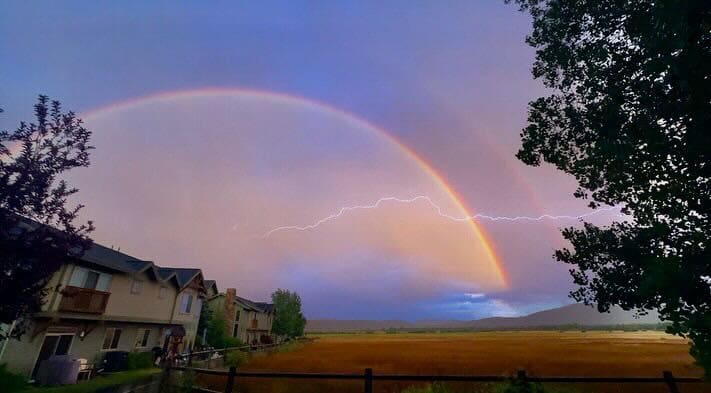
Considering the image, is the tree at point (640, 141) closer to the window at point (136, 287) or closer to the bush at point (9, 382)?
the bush at point (9, 382)

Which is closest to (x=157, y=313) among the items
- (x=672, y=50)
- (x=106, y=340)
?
(x=106, y=340)

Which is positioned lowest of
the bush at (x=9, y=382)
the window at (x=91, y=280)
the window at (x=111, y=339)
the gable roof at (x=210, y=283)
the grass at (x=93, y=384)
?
the grass at (x=93, y=384)

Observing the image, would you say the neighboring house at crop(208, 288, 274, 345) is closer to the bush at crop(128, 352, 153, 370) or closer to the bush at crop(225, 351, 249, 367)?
the bush at crop(128, 352, 153, 370)

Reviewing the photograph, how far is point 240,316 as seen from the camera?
54625mm

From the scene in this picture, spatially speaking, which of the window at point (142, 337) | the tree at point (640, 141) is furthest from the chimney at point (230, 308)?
the tree at point (640, 141)

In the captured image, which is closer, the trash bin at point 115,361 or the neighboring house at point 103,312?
the neighboring house at point 103,312

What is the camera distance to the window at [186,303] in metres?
36.0

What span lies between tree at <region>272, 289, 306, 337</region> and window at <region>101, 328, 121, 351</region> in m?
44.5

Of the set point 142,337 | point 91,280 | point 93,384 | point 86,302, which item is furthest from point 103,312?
point 142,337

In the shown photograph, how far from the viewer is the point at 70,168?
32.4ft

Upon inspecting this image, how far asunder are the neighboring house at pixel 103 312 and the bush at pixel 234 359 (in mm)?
9043

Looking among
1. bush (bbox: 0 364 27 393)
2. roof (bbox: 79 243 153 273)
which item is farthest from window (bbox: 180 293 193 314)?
bush (bbox: 0 364 27 393)

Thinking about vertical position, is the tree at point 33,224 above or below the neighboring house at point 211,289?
below

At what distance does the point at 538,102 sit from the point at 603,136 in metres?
2.44
